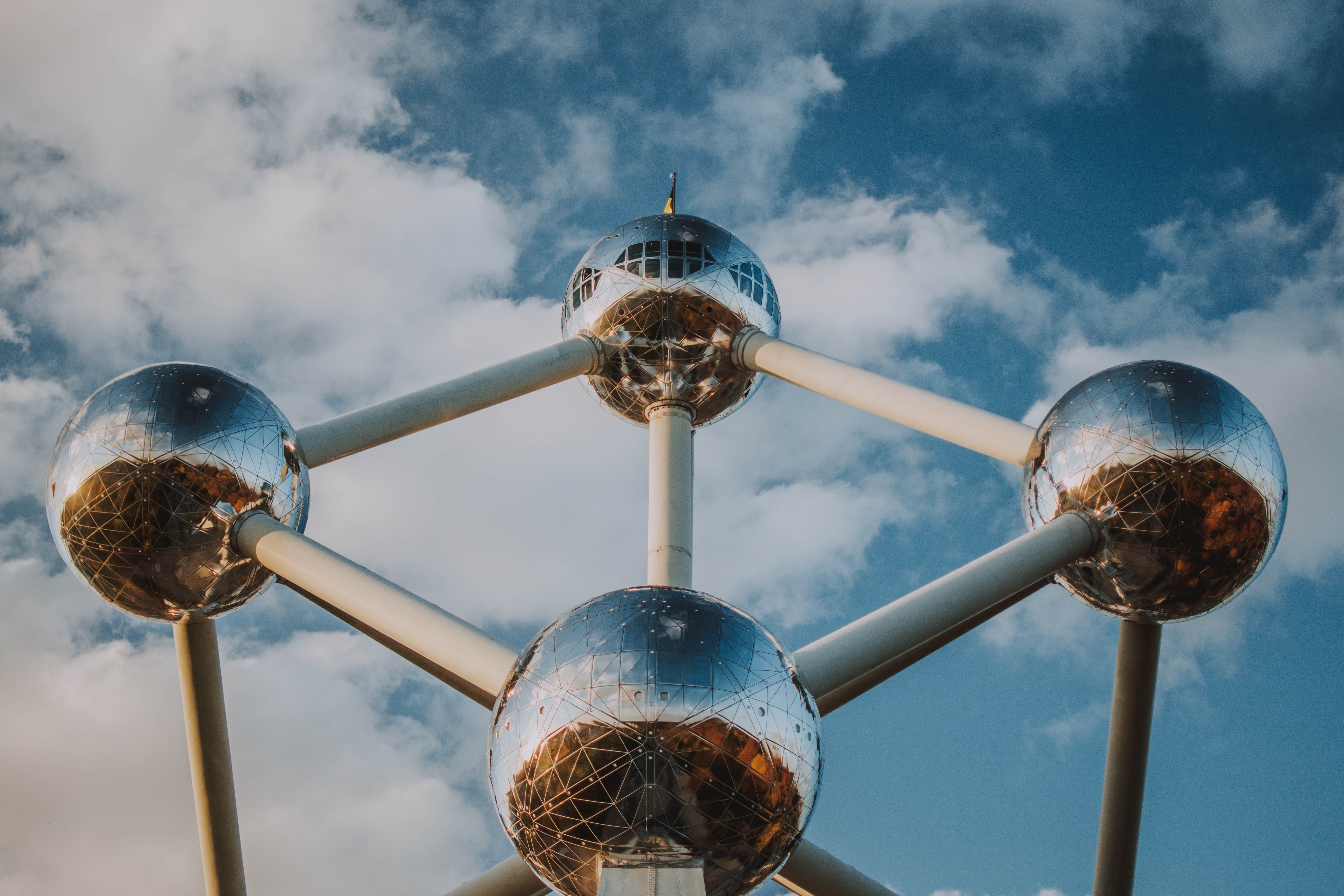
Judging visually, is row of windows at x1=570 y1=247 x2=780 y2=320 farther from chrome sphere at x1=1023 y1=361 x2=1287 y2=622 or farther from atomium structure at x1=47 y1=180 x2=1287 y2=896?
chrome sphere at x1=1023 y1=361 x2=1287 y2=622

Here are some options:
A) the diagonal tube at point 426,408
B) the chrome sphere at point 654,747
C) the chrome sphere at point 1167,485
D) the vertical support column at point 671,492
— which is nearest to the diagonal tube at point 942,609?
the chrome sphere at point 1167,485

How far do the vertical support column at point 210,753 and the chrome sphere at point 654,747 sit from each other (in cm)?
303

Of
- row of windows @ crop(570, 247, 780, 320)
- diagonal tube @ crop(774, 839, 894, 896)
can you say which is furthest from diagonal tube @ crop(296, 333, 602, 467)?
diagonal tube @ crop(774, 839, 894, 896)

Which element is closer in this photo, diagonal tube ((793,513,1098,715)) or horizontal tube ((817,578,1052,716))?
diagonal tube ((793,513,1098,715))

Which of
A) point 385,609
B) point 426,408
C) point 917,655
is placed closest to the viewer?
point 385,609

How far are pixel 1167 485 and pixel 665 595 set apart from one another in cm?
335

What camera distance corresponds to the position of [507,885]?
8.11 m

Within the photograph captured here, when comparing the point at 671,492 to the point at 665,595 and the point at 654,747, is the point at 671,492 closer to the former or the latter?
the point at 665,595

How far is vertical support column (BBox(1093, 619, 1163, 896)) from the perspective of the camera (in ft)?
25.9

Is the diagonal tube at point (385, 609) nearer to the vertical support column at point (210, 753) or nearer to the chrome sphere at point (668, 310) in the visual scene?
the vertical support column at point (210, 753)

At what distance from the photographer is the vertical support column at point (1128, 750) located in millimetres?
7883

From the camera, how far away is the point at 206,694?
7.74 metres

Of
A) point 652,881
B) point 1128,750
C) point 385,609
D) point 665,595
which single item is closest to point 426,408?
point 385,609

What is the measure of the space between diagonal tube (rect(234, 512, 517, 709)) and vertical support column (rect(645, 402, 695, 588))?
191 centimetres
